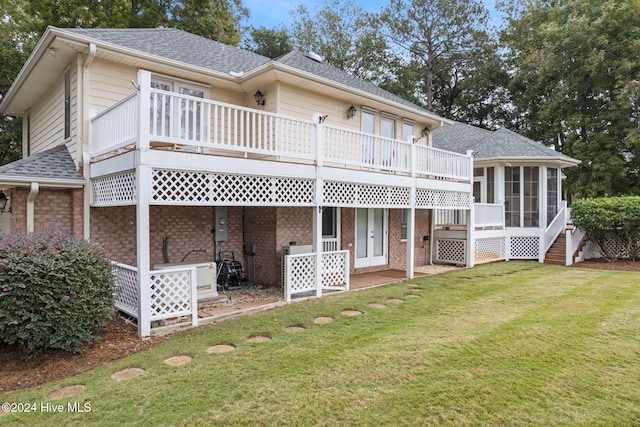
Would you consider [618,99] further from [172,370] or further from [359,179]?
[172,370]

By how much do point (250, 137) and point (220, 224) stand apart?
2.24 m

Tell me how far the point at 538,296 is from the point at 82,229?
930 centimetres

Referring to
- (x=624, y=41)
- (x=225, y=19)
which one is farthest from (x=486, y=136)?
(x=225, y=19)

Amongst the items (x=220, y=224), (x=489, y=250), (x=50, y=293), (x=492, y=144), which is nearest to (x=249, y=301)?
(x=220, y=224)

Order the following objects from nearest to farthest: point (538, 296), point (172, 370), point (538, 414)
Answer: point (538, 414) < point (172, 370) < point (538, 296)

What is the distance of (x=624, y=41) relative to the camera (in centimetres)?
1792

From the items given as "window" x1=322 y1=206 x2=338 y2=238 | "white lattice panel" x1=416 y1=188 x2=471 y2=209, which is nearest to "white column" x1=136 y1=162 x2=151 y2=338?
"window" x1=322 y1=206 x2=338 y2=238

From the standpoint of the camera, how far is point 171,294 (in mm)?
6117

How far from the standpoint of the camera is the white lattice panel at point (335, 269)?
28.5 ft

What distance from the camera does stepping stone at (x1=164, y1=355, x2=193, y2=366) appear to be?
4703 mm

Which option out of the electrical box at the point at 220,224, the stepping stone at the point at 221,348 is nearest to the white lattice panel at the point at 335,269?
the electrical box at the point at 220,224

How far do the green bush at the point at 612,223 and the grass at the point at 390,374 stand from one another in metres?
7.16

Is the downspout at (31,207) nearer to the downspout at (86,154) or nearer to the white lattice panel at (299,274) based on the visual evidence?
the downspout at (86,154)

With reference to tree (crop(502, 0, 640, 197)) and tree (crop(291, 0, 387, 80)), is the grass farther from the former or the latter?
tree (crop(291, 0, 387, 80))
